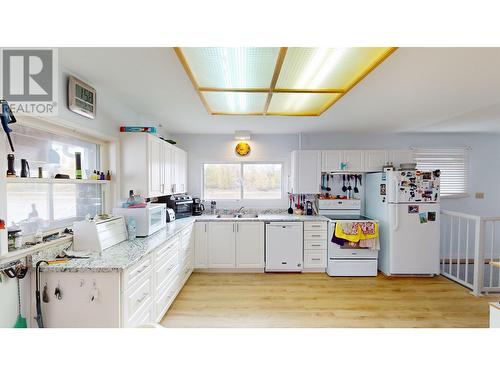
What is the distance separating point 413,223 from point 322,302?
6.34 ft

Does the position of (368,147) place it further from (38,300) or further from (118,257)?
(38,300)

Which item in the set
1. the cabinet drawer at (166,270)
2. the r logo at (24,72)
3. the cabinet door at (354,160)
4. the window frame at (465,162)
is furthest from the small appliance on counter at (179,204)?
the window frame at (465,162)

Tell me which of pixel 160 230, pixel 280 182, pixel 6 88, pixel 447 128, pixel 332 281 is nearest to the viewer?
pixel 6 88

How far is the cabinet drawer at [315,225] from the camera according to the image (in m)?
3.65

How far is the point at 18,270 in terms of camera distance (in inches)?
58.6

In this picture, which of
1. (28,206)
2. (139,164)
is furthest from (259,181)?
(28,206)

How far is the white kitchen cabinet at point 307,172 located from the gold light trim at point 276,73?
1.57 meters

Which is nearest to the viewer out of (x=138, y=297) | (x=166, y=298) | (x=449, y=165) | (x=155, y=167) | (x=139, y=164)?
(x=138, y=297)

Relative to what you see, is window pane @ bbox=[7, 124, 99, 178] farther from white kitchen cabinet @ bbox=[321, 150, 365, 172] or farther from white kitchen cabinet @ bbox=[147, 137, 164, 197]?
white kitchen cabinet @ bbox=[321, 150, 365, 172]

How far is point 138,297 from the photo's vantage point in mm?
1840
